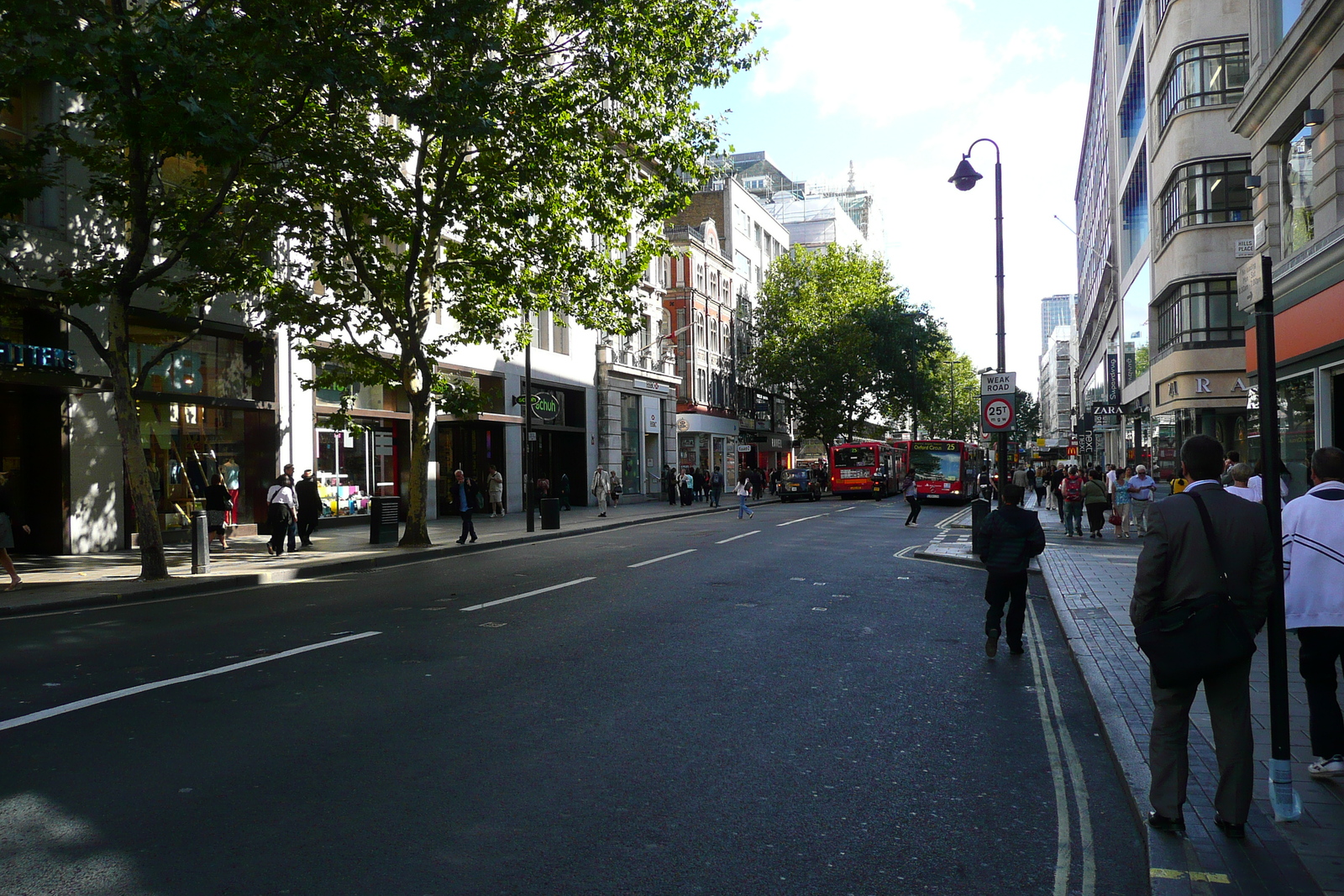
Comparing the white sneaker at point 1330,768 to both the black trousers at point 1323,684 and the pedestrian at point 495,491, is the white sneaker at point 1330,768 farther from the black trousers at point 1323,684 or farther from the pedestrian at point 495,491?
the pedestrian at point 495,491

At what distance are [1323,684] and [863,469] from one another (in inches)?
1843

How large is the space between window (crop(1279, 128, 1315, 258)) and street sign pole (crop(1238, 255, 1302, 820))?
1225cm

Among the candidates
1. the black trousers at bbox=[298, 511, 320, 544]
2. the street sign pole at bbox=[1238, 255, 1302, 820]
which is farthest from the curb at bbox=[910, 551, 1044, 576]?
the black trousers at bbox=[298, 511, 320, 544]

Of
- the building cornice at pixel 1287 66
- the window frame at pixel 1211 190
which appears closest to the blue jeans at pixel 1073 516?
the building cornice at pixel 1287 66

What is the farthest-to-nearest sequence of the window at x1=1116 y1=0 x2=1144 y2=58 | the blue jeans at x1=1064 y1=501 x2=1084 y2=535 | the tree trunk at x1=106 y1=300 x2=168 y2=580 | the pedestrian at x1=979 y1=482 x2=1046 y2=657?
the window at x1=1116 y1=0 x2=1144 y2=58 < the blue jeans at x1=1064 y1=501 x2=1084 y2=535 < the tree trunk at x1=106 y1=300 x2=168 y2=580 < the pedestrian at x1=979 y1=482 x2=1046 y2=657

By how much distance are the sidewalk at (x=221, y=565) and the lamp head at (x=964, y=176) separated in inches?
472

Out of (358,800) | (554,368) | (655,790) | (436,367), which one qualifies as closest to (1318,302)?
(655,790)

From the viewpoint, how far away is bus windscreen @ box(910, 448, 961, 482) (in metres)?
47.4

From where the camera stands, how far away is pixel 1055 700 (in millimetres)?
7543

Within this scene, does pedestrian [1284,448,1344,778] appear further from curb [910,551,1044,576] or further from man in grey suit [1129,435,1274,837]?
curb [910,551,1044,576]

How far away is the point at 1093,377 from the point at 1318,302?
5383cm

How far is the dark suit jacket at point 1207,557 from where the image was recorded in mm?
4438

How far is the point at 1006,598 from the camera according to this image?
30.5 ft

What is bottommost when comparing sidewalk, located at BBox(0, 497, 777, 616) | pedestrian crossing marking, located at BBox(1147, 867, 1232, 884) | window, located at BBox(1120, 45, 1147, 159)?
pedestrian crossing marking, located at BBox(1147, 867, 1232, 884)
